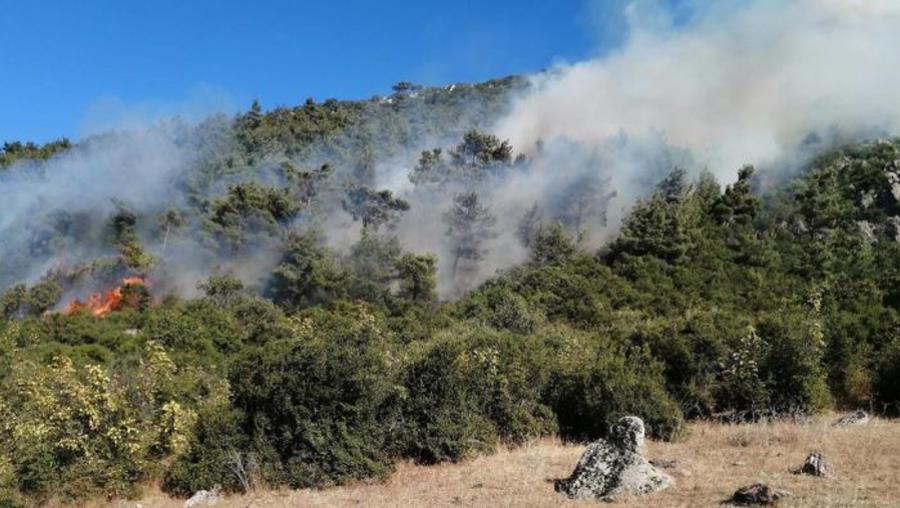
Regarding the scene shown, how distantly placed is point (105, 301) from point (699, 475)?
2590 inches

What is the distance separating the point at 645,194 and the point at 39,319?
2457 inches

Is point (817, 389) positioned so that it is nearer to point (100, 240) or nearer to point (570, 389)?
point (570, 389)

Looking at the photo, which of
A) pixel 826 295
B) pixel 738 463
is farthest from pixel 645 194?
pixel 738 463

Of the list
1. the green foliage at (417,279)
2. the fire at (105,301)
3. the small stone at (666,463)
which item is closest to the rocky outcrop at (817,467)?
the small stone at (666,463)

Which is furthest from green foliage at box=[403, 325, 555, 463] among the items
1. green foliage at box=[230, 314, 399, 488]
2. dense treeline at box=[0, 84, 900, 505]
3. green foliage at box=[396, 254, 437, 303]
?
green foliage at box=[396, 254, 437, 303]

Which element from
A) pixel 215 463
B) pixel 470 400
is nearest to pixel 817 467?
pixel 470 400

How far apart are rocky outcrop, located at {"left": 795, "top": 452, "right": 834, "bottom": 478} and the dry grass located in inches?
8.9

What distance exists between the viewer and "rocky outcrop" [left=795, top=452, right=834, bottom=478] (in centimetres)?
1384

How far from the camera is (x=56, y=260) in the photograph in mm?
79250

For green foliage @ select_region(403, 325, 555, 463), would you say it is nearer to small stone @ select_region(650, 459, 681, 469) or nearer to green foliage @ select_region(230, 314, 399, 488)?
green foliage @ select_region(230, 314, 399, 488)

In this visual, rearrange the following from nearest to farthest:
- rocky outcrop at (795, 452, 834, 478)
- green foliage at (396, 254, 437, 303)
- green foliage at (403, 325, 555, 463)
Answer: rocky outcrop at (795, 452, 834, 478) < green foliage at (403, 325, 555, 463) < green foliage at (396, 254, 437, 303)

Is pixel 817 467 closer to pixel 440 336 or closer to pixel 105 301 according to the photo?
pixel 440 336

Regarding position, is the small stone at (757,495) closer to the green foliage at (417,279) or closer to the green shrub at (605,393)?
the green shrub at (605,393)

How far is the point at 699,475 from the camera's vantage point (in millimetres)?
15008
